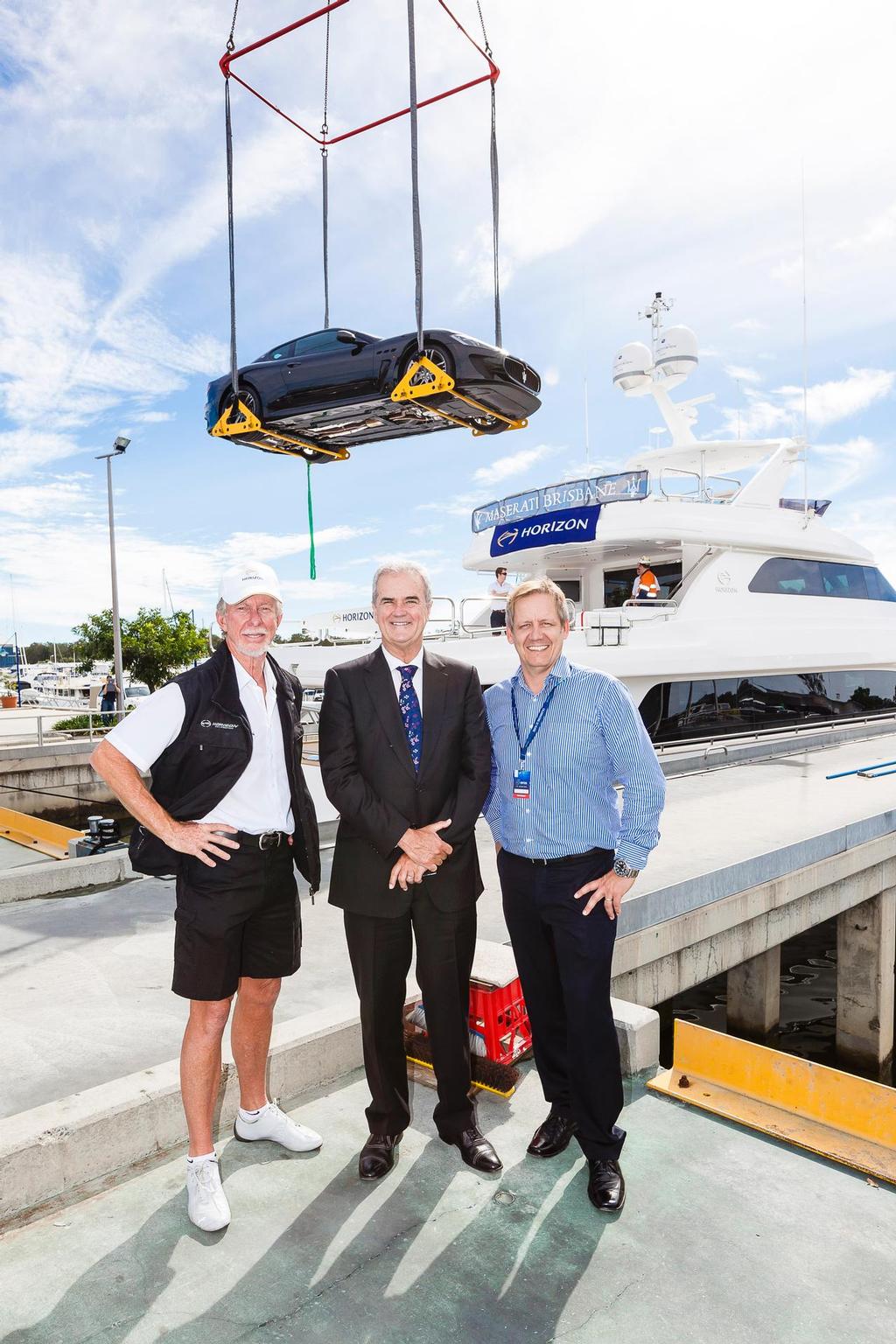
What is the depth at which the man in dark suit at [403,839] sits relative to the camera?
287 centimetres

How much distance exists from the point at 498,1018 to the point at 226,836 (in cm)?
148

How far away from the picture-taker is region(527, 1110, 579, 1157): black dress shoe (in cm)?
298

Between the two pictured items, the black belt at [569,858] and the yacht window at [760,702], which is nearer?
the black belt at [569,858]

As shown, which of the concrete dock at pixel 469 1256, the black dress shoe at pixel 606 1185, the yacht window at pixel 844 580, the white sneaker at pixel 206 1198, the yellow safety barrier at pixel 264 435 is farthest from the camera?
the yacht window at pixel 844 580

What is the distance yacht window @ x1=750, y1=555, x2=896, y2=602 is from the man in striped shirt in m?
13.4

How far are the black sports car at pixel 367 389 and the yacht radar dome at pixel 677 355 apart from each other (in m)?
11.6

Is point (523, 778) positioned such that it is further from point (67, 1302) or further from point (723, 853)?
point (723, 853)

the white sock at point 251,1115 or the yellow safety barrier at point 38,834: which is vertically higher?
the white sock at point 251,1115

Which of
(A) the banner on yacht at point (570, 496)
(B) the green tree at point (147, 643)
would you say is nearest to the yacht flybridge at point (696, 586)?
(A) the banner on yacht at point (570, 496)

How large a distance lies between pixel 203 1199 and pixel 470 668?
188cm

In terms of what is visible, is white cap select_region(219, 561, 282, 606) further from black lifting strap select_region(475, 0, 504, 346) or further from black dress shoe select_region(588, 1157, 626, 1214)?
black lifting strap select_region(475, 0, 504, 346)

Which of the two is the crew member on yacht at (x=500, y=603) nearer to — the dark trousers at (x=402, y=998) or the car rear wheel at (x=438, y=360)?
the car rear wheel at (x=438, y=360)

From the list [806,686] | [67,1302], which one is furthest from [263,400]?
[806,686]

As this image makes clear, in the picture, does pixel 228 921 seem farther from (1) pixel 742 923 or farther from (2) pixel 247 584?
(1) pixel 742 923
